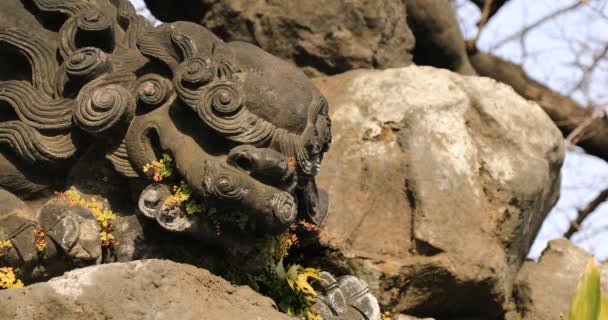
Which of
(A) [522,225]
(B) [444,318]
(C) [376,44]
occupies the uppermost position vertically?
(C) [376,44]

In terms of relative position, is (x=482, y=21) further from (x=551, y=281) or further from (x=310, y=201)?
(x=310, y=201)

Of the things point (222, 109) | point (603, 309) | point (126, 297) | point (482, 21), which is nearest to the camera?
point (126, 297)

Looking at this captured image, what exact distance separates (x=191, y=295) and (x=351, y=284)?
4.27ft

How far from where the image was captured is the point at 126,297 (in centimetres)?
347

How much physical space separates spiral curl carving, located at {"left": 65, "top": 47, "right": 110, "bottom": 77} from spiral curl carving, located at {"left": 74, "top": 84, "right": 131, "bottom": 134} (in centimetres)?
9

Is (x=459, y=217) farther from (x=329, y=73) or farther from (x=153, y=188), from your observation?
(x=153, y=188)

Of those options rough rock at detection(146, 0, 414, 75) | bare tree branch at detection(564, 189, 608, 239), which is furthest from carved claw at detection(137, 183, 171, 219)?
bare tree branch at detection(564, 189, 608, 239)

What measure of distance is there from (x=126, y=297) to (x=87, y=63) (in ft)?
3.45

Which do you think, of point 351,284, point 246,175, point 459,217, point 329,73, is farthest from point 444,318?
point 246,175

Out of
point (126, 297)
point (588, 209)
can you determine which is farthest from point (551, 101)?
point (126, 297)

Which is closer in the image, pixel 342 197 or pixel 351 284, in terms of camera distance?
pixel 351 284

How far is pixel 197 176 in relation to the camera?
3900 millimetres

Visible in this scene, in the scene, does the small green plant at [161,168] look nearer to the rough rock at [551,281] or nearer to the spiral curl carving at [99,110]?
the spiral curl carving at [99,110]

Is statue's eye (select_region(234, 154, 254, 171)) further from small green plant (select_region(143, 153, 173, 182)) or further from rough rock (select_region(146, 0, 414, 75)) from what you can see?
rough rock (select_region(146, 0, 414, 75))
